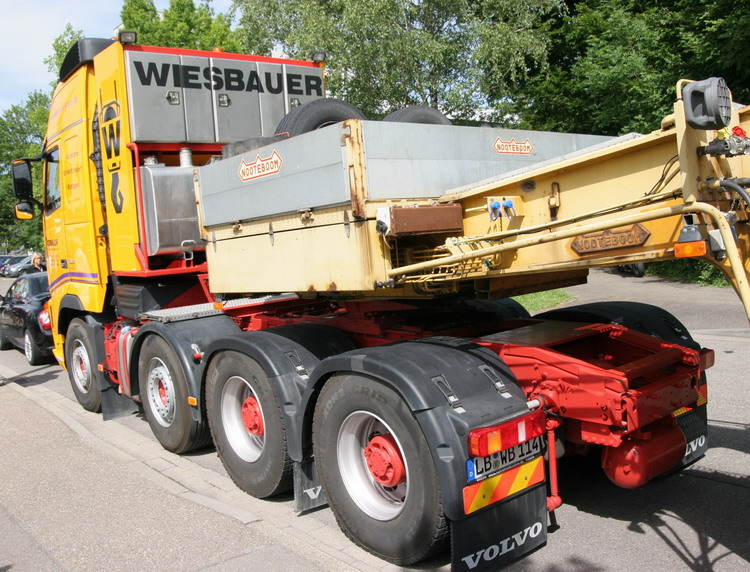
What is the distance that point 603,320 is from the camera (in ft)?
16.7

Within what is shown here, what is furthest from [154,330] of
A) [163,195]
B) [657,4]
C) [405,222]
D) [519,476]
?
[657,4]

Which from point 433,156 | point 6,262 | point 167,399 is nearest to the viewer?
point 433,156

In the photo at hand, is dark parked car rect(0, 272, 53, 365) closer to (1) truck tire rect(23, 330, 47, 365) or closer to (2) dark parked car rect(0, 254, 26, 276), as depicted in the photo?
(1) truck tire rect(23, 330, 47, 365)

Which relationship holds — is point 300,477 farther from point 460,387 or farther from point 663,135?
point 663,135

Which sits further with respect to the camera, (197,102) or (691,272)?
(691,272)

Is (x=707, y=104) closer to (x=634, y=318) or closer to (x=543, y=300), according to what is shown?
(x=634, y=318)

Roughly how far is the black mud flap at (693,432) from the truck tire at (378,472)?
1.68 meters

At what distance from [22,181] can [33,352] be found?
4.53 metres

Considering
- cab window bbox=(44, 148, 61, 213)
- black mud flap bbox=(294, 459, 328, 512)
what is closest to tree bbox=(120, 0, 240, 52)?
cab window bbox=(44, 148, 61, 213)

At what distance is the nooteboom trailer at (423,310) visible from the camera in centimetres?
314

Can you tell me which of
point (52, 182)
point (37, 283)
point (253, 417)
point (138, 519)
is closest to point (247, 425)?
point (253, 417)

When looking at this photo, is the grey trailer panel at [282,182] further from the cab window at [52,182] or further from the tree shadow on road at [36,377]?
the tree shadow on road at [36,377]

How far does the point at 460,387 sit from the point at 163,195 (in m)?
3.91

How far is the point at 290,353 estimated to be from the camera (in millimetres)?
4684
